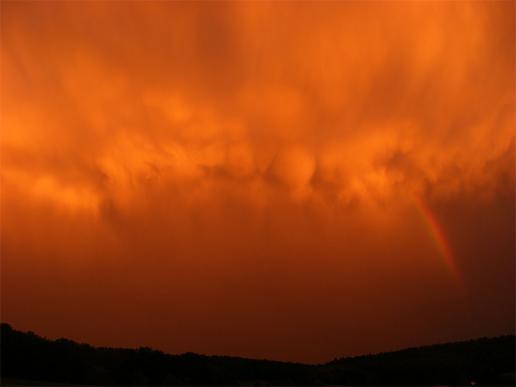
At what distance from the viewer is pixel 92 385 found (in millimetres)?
45312

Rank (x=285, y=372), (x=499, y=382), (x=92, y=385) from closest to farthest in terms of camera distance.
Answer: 1. (x=92, y=385)
2. (x=499, y=382)
3. (x=285, y=372)

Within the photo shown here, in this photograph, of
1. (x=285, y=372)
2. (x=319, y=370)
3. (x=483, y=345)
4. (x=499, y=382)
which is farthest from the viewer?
(x=483, y=345)

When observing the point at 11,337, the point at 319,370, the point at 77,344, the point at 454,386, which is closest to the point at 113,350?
the point at 77,344

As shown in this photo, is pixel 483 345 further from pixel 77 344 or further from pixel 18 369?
pixel 18 369

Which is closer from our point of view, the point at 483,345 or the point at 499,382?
the point at 499,382

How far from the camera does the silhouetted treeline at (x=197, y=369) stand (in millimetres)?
46531

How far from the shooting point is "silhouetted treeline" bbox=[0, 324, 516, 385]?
4653cm

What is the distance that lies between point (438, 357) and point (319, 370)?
14617mm

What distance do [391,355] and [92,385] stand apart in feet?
132

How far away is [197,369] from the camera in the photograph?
5238cm

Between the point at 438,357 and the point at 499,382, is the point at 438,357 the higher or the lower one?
the higher one

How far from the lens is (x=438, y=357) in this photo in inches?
2680

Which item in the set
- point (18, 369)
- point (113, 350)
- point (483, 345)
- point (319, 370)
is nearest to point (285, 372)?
point (319, 370)

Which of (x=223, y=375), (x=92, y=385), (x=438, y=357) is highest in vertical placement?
(x=438, y=357)
